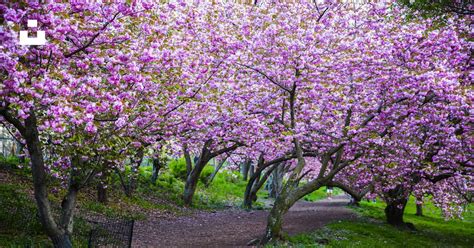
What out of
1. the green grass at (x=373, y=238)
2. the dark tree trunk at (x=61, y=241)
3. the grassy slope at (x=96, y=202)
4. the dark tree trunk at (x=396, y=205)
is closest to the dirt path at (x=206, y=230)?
the grassy slope at (x=96, y=202)

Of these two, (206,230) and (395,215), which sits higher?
(395,215)

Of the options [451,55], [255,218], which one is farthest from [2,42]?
[255,218]

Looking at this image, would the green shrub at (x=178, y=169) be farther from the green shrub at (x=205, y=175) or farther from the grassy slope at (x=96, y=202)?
the green shrub at (x=205, y=175)

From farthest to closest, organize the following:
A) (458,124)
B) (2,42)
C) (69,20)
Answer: (458,124) → (69,20) → (2,42)

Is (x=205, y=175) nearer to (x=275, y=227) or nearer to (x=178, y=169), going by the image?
(x=178, y=169)

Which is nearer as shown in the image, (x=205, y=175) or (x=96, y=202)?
(x=96, y=202)

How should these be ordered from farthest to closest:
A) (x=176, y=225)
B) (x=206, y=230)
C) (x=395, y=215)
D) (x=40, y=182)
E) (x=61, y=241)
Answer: (x=395, y=215) → (x=176, y=225) → (x=206, y=230) → (x=61, y=241) → (x=40, y=182)

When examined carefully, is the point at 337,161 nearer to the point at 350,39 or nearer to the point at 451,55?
the point at 350,39

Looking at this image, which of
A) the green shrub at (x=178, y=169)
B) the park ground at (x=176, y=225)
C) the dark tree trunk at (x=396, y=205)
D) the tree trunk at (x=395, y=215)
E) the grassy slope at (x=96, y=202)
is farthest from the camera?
the green shrub at (x=178, y=169)

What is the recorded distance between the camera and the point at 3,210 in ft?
40.5

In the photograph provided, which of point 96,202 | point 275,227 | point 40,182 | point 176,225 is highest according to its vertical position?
point 40,182

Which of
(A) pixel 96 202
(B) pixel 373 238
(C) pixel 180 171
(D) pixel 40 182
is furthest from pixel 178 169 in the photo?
(D) pixel 40 182

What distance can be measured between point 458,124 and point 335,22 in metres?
5.12

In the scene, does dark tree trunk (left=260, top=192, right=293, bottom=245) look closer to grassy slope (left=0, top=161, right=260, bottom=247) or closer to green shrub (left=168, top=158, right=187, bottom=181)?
grassy slope (left=0, top=161, right=260, bottom=247)
